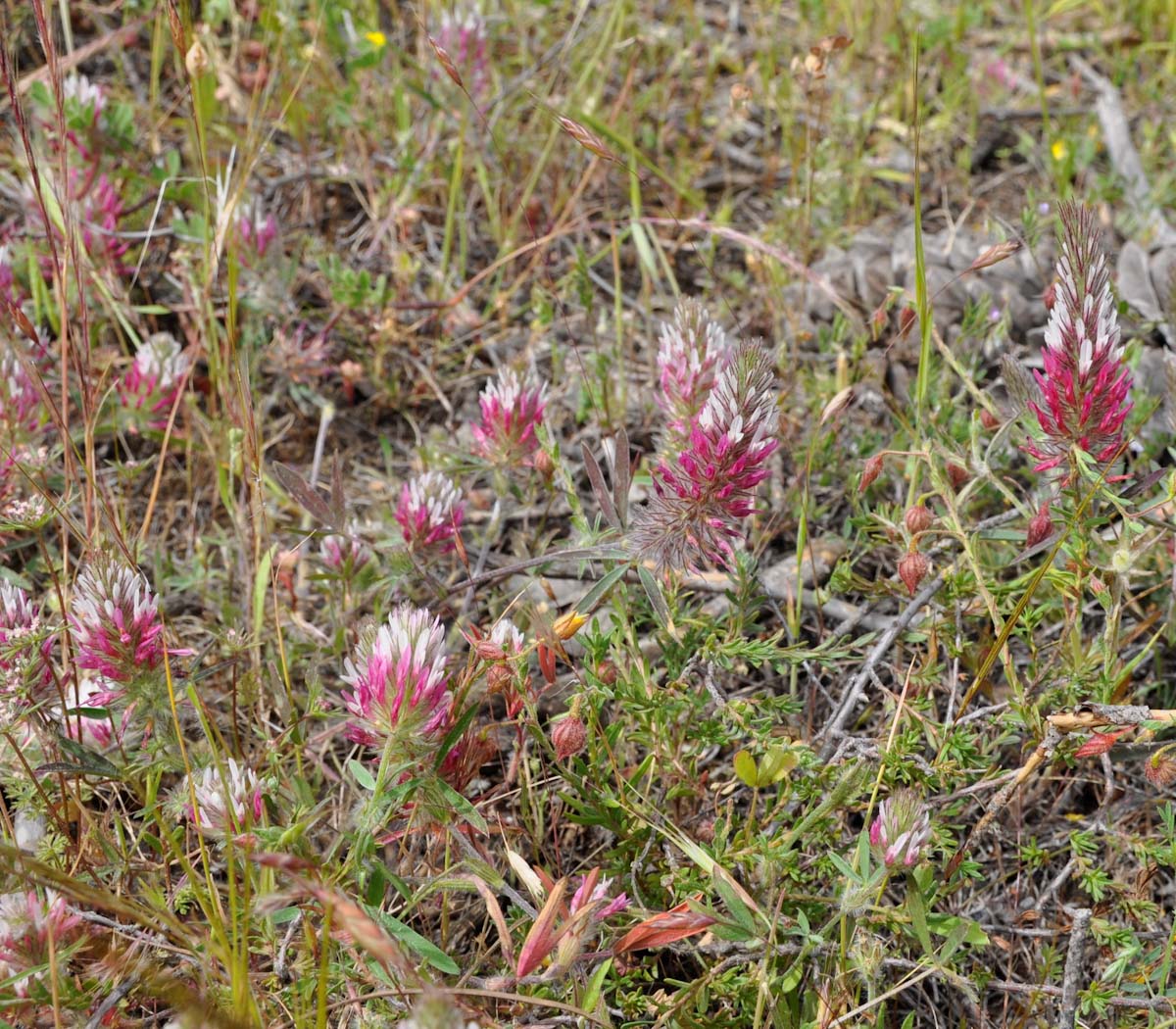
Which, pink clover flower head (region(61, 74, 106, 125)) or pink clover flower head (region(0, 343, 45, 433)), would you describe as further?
pink clover flower head (region(61, 74, 106, 125))

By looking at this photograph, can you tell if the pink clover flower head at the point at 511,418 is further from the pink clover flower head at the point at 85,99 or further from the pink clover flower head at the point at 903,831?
the pink clover flower head at the point at 85,99

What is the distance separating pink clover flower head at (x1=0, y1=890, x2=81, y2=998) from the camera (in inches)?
66.4

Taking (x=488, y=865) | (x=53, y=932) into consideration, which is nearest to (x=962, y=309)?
(x=488, y=865)

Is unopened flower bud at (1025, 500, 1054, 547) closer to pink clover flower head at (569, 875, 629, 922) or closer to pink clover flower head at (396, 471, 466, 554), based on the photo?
pink clover flower head at (569, 875, 629, 922)

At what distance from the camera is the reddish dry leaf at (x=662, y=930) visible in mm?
1695

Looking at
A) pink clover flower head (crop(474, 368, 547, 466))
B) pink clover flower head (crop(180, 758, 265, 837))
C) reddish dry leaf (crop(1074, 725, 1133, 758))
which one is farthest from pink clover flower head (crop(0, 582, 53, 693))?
reddish dry leaf (crop(1074, 725, 1133, 758))

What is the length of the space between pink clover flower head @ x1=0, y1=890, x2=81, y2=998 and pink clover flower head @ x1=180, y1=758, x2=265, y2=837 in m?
0.24

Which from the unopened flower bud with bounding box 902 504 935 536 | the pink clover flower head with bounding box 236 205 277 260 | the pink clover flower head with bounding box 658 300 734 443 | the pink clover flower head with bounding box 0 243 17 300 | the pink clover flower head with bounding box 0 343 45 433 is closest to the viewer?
the unopened flower bud with bounding box 902 504 935 536

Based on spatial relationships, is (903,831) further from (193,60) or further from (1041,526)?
(193,60)

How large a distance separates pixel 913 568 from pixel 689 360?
2.03ft

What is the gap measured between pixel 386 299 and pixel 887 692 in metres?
1.85

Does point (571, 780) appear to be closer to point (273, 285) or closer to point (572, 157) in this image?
point (273, 285)

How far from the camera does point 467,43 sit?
11.3 ft

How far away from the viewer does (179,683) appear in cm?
205
